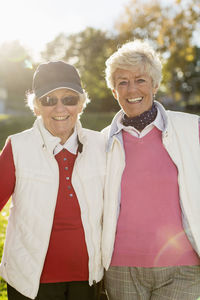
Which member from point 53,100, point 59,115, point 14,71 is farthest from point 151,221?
point 14,71

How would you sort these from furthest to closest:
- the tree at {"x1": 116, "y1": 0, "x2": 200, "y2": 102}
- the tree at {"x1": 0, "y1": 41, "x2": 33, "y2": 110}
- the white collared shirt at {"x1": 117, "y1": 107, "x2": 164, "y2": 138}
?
the tree at {"x1": 0, "y1": 41, "x2": 33, "y2": 110}, the tree at {"x1": 116, "y1": 0, "x2": 200, "y2": 102}, the white collared shirt at {"x1": 117, "y1": 107, "x2": 164, "y2": 138}

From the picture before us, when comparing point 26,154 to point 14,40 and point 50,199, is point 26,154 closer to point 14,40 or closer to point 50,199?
point 50,199

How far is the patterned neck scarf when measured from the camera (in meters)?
3.03

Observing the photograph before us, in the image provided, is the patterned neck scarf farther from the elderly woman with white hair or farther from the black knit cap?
the black knit cap

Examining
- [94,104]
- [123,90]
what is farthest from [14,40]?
[123,90]

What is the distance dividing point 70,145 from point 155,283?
1299mm

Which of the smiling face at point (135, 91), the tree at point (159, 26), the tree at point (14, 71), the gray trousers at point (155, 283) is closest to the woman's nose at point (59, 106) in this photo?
the smiling face at point (135, 91)

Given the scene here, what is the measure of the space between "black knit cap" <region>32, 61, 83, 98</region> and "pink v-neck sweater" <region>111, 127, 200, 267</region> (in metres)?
0.87

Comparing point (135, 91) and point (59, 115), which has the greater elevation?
point (135, 91)

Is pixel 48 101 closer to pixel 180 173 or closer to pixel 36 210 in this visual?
pixel 36 210

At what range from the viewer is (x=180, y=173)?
9.13ft

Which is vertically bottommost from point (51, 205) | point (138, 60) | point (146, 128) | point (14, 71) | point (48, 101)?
Answer: point (51, 205)

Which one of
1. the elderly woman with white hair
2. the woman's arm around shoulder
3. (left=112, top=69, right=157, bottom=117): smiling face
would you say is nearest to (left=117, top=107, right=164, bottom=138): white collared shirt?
the elderly woman with white hair

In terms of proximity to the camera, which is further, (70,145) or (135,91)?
(135,91)
